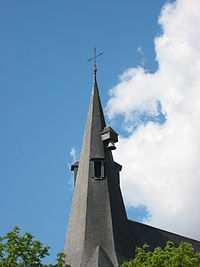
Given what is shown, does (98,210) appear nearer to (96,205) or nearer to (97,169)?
(96,205)

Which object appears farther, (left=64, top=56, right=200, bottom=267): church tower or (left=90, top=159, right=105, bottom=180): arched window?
(left=90, top=159, right=105, bottom=180): arched window

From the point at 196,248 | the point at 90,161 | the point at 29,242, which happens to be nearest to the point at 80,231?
the point at 90,161

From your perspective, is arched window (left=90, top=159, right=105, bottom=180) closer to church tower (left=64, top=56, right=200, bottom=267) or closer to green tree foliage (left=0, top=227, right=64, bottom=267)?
church tower (left=64, top=56, right=200, bottom=267)

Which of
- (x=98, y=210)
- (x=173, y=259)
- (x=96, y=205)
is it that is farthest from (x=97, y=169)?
(x=173, y=259)

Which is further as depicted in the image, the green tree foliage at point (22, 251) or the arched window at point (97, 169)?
the arched window at point (97, 169)

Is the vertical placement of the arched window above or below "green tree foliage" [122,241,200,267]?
above

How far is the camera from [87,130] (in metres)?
44.1

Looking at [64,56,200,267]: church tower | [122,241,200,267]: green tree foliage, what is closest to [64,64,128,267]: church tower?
[64,56,200,267]: church tower

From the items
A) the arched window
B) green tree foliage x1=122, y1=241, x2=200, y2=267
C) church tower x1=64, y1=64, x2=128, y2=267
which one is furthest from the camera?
the arched window

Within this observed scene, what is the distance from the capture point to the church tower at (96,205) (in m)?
38.1

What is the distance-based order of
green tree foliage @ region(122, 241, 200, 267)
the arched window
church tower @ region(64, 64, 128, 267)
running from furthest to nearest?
the arched window
church tower @ region(64, 64, 128, 267)
green tree foliage @ region(122, 241, 200, 267)

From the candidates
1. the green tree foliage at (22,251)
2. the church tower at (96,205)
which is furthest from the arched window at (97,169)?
the green tree foliage at (22,251)

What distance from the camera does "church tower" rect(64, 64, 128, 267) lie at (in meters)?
38.1

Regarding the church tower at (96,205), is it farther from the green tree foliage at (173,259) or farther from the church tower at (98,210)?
the green tree foliage at (173,259)
